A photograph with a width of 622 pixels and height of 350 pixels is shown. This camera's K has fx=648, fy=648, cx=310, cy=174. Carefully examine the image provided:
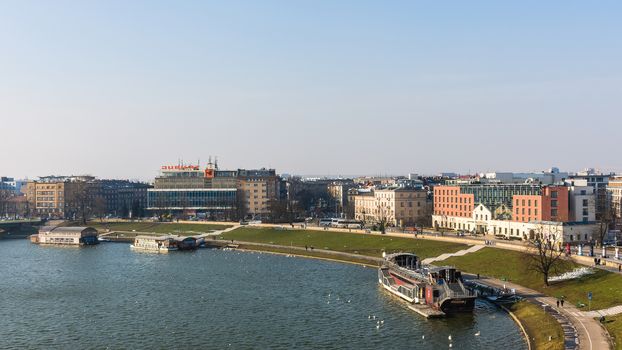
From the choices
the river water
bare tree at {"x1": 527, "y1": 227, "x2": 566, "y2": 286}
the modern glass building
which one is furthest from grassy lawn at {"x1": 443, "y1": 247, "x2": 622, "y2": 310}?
the modern glass building

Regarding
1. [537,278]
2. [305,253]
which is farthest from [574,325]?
[305,253]

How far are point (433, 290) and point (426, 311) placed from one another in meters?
4.06

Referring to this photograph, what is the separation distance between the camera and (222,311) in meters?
84.9

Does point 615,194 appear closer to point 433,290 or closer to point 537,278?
point 537,278

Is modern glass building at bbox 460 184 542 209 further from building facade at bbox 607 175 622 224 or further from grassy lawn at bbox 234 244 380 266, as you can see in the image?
grassy lawn at bbox 234 244 380 266

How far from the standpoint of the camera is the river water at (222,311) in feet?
230

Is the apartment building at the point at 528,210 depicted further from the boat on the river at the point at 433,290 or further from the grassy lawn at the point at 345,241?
the boat on the river at the point at 433,290

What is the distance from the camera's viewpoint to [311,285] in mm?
102688

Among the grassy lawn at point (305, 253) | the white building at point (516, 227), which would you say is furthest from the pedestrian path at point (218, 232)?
the white building at point (516, 227)

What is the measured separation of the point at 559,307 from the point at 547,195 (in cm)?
6263

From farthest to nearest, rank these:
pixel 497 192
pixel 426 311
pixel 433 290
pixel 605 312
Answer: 1. pixel 497 192
2. pixel 433 290
3. pixel 426 311
4. pixel 605 312

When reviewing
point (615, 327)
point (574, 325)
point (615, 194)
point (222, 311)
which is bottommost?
point (222, 311)

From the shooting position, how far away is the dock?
259ft

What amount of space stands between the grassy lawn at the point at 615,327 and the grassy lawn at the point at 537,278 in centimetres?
578
